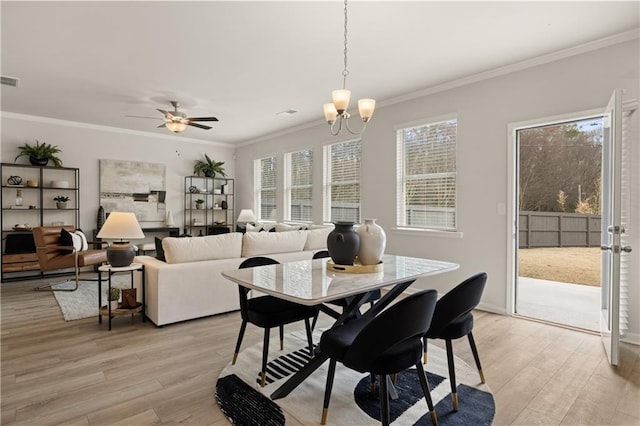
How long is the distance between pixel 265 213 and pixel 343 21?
214 inches

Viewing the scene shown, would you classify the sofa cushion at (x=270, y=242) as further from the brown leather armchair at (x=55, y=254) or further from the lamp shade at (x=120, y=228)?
the brown leather armchair at (x=55, y=254)

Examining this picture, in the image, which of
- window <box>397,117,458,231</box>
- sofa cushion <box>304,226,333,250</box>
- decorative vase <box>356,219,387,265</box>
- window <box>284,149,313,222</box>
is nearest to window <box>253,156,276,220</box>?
window <box>284,149,313,222</box>

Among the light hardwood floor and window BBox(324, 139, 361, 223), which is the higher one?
window BBox(324, 139, 361, 223)

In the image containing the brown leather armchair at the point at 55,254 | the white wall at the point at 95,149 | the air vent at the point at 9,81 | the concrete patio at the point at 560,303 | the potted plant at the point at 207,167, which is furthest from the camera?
the potted plant at the point at 207,167

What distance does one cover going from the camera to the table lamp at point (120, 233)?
133 inches

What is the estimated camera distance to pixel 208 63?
12.2ft

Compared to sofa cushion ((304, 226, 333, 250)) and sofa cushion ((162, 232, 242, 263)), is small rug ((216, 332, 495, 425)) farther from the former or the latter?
sofa cushion ((304, 226, 333, 250))

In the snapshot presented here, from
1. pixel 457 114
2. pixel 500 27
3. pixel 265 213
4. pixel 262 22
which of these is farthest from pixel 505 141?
pixel 265 213

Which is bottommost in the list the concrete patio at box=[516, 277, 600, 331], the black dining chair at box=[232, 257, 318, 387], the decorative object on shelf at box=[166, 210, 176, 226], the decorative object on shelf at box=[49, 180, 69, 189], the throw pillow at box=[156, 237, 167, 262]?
the concrete patio at box=[516, 277, 600, 331]

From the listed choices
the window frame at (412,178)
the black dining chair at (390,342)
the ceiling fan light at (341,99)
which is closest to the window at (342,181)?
the window frame at (412,178)

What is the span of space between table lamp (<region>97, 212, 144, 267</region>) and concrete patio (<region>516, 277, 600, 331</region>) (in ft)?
13.8

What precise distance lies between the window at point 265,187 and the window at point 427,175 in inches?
133

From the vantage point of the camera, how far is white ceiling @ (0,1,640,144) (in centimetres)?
271

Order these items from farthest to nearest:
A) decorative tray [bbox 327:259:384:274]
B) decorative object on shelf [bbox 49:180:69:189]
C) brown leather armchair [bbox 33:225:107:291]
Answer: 1. decorative object on shelf [bbox 49:180:69:189]
2. brown leather armchair [bbox 33:225:107:291]
3. decorative tray [bbox 327:259:384:274]
